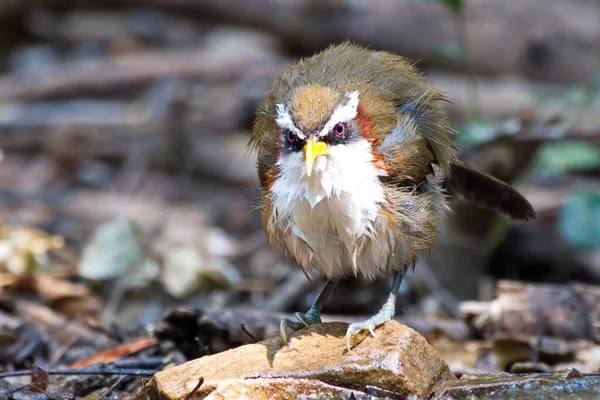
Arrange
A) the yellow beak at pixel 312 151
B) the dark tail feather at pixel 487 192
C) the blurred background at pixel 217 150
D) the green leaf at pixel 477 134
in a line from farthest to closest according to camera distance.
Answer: the blurred background at pixel 217 150, the green leaf at pixel 477 134, the dark tail feather at pixel 487 192, the yellow beak at pixel 312 151

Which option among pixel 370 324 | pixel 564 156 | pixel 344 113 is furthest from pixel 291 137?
pixel 564 156

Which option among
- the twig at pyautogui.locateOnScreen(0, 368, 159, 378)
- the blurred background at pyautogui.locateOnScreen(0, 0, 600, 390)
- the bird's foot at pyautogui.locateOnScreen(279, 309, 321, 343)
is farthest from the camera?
the blurred background at pyautogui.locateOnScreen(0, 0, 600, 390)

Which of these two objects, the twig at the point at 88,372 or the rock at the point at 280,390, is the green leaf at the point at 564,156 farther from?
the twig at the point at 88,372

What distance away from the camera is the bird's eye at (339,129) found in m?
4.04

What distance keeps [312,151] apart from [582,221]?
3.47 meters

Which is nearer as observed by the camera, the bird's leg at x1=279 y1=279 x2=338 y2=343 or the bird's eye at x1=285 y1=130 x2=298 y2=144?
the bird's eye at x1=285 y1=130 x2=298 y2=144

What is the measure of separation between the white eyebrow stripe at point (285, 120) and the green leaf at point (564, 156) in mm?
3641

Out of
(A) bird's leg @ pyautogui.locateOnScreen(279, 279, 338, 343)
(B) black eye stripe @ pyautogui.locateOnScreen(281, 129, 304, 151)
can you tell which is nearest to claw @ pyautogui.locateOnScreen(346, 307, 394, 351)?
(A) bird's leg @ pyautogui.locateOnScreen(279, 279, 338, 343)

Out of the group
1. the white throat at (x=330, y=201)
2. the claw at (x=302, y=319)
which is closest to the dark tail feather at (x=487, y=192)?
the white throat at (x=330, y=201)

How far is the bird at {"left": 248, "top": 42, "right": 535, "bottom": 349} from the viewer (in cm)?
405

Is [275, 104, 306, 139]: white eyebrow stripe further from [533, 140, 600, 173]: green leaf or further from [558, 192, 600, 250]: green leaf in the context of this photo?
[533, 140, 600, 173]: green leaf

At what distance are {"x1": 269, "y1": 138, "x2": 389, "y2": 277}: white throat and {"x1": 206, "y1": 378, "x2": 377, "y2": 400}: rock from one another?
0.75 metres

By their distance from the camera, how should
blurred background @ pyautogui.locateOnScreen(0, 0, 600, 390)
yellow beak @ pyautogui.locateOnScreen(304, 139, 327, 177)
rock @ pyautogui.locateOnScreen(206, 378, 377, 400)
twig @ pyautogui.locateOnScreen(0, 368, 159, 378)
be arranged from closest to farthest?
rock @ pyautogui.locateOnScreen(206, 378, 377, 400) → yellow beak @ pyautogui.locateOnScreen(304, 139, 327, 177) → twig @ pyautogui.locateOnScreen(0, 368, 159, 378) → blurred background @ pyautogui.locateOnScreen(0, 0, 600, 390)

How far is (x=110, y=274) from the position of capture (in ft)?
21.4
